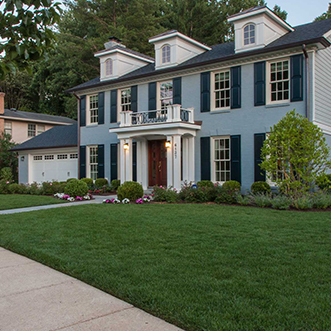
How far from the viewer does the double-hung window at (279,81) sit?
46.2 feet

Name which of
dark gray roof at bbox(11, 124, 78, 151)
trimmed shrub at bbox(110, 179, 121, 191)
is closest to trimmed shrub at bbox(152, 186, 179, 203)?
trimmed shrub at bbox(110, 179, 121, 191)

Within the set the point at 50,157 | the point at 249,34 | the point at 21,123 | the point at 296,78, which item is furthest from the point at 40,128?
the point at 296,78

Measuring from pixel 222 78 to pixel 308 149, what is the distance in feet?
20.0

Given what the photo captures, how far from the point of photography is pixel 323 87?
14352 millimetres

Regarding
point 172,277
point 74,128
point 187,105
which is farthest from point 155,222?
point 74,128

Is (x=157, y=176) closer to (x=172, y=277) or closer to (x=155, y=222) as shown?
(x=155, y=222)

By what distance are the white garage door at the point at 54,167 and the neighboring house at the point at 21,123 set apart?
600 cm

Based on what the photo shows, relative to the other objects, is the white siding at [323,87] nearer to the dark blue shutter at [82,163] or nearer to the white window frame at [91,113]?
the white window frame at [91,113]

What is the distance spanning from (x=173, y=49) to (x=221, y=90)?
139 inches

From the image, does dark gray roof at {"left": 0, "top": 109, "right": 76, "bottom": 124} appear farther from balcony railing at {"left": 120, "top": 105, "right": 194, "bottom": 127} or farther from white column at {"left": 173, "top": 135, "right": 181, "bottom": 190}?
white column at {"left": 173, "top": 135, "right": 181, "bottom": 190}

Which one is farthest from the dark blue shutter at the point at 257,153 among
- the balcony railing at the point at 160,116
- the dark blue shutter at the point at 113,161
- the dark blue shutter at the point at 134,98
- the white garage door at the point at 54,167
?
the white garage door at the point at 54,167

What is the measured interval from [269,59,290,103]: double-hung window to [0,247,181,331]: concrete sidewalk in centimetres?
1180

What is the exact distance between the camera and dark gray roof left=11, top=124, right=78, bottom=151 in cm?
2245

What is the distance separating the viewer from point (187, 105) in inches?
656
